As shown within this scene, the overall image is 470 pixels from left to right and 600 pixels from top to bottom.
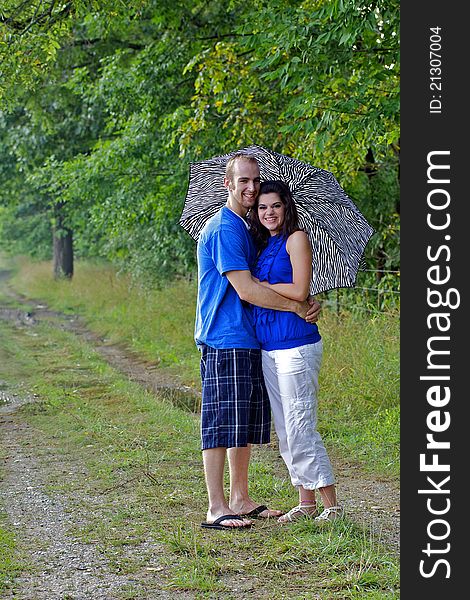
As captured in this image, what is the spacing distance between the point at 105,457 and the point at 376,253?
23.8 ft

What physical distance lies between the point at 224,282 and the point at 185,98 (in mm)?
10078

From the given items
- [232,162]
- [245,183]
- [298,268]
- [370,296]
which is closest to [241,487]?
[298,268]

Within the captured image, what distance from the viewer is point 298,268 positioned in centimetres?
588

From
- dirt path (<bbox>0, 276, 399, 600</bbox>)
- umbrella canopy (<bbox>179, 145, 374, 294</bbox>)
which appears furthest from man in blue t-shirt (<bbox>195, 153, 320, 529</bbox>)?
dirt path (<bbox>0, 276, 399, 600</bbox>)

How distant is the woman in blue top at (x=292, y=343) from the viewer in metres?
5.88

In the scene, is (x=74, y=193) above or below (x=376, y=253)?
above

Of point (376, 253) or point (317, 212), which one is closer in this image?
point (317, 212)

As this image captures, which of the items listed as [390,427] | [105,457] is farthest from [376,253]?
[105,457]

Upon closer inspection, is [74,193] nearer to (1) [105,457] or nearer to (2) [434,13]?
(1) [105,457]

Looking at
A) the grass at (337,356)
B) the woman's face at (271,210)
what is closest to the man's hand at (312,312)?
the woman's face at (271,210)

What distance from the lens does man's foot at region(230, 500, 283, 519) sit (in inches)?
245

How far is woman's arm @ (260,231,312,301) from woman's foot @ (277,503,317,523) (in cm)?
128

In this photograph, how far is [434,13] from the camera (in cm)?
528

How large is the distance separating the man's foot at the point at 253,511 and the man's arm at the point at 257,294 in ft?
4.19
